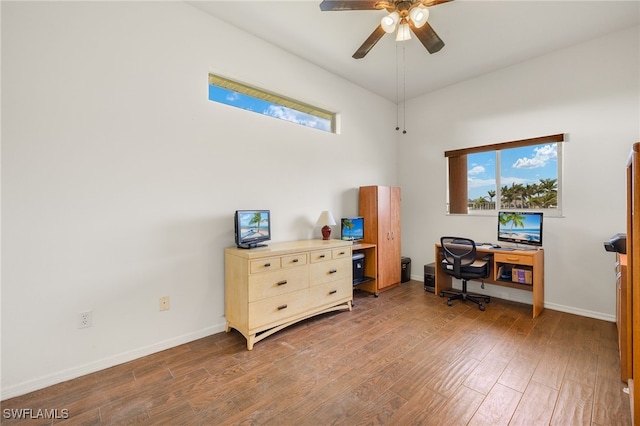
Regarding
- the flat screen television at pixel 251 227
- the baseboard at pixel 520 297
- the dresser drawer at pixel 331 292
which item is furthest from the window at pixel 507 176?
the flat screen television at pixel 251 227

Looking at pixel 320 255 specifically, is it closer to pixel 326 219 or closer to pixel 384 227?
pixel 326 219

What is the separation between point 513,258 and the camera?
3268 mm

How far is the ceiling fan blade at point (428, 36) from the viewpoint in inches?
92.7

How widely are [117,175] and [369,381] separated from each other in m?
2.57

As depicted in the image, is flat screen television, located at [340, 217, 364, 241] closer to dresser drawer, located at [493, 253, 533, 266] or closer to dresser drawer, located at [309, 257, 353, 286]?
dresser drawer, located at [309, 257, 353, 286]

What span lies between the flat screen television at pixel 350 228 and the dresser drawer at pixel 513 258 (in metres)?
1.79

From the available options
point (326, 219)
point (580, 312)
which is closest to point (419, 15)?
point (326, 219)

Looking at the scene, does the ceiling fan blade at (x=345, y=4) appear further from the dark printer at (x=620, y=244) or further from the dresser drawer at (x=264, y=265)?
the dark printer at (x=620, y=244)

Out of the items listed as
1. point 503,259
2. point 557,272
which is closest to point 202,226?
point 503,259

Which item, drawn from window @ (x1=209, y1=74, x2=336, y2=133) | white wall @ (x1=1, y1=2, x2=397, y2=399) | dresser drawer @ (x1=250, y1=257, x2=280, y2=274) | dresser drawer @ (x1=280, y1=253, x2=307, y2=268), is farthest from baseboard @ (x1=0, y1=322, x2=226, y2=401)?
window @ (x1=209, y1=74, x2=336, y2=133)

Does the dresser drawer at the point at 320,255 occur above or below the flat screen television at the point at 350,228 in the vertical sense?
below

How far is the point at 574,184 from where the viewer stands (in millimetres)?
3270

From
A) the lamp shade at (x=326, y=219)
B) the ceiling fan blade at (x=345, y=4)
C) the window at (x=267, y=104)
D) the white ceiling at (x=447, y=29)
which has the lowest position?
the lamp shade at (x=326, y=219)

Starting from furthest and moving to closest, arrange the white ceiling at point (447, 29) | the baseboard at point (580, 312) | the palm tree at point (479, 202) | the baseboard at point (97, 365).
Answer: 1. the palm tree at point (479, 202)
2. the baseboard at point (580, 312)
3. the white ceiling at point (447, 29)
4. the baseboard at point (97, 365)
